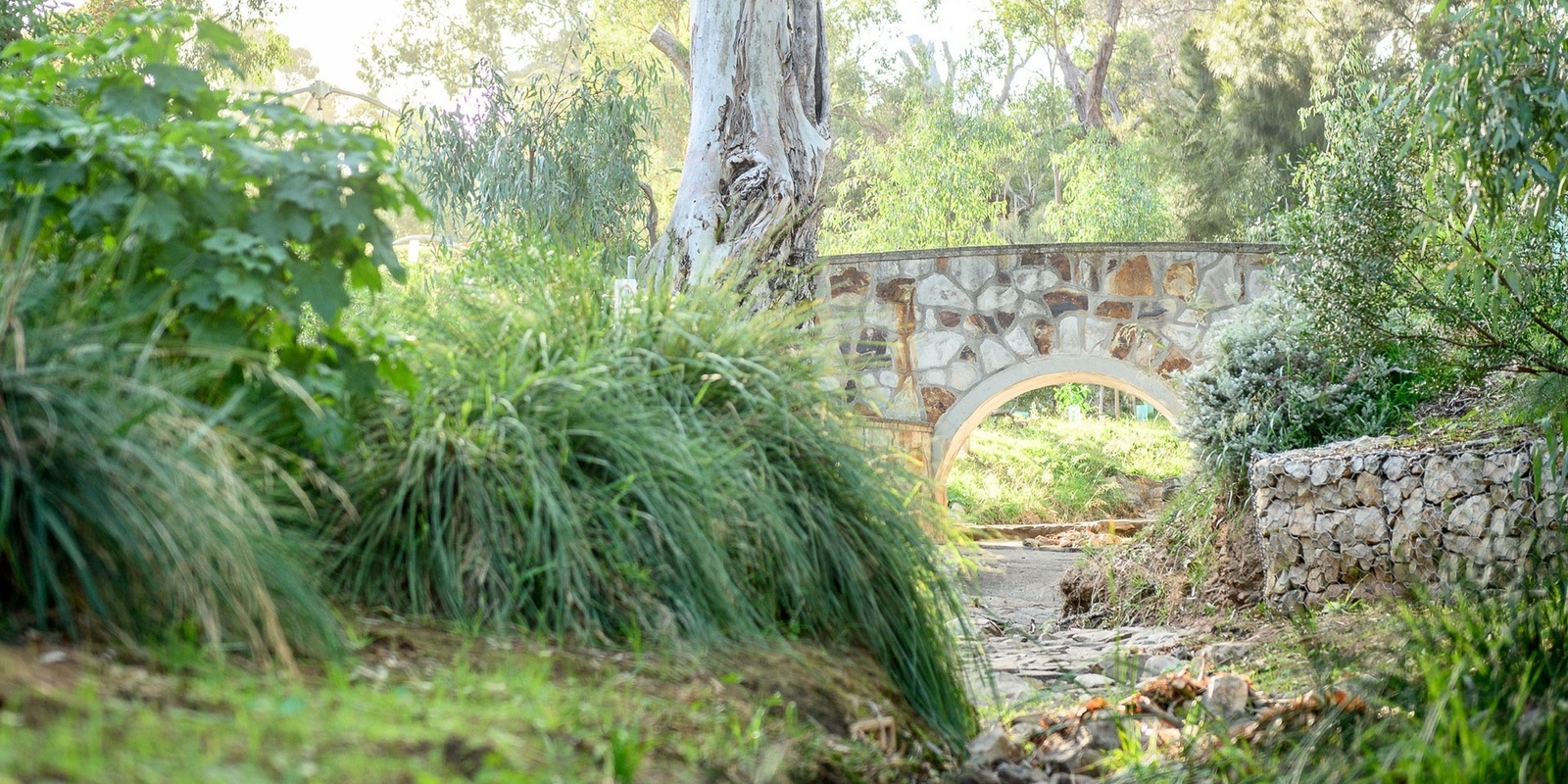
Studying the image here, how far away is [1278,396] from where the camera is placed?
21.6 feet

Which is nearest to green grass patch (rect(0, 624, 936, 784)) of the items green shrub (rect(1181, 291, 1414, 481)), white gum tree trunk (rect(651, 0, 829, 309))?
white gum tree trunk (rect(651, 0, 829, 309))

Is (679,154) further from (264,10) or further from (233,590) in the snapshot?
(233,590)

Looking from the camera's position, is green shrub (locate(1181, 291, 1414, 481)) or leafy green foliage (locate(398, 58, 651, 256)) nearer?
green shrub (locate(1181, 291, 1414, 481))

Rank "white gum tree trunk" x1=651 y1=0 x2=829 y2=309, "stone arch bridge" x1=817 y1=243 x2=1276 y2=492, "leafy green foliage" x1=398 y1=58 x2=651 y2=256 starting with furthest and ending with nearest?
"stone arch bridge" x1=817 y1=243 x2=1276 y2=492
"leafy green foliage" x1=398 y1=58 x2=651 y2=256
"white gum tree trunk" x1=651 y1=0 x2=829 y2=309

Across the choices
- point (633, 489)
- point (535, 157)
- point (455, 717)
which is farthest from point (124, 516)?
point (535, 157)

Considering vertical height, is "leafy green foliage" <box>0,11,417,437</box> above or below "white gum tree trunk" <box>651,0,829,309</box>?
below

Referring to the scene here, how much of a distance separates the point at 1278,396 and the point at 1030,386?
357 centimetres

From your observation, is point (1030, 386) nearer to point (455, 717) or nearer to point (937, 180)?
point (937, 180)

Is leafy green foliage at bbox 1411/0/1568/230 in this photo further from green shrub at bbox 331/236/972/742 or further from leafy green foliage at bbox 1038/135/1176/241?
leafy green foliage at bbox 1038/135/1176/241

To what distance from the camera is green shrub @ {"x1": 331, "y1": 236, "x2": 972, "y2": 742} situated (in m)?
2.51

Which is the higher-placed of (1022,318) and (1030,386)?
(1022,318)

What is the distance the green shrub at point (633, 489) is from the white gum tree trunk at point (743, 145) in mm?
2602

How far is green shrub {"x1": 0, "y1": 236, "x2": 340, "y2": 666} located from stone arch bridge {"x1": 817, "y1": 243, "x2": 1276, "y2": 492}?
7399mm

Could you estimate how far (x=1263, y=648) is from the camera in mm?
4805
